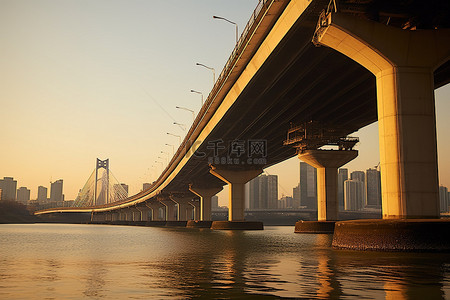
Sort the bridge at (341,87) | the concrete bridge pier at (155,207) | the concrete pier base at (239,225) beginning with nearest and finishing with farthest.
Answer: the bridge at (341,87) < the concrete pier base at (239,225) < the concrete bridge pier at (155,207)

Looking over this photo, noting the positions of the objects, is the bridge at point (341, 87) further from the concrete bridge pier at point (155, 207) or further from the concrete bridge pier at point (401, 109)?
→ the concrete bridge pier at point (155, 207)

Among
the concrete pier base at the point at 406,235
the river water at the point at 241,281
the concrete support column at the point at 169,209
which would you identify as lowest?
the river water at the point at 241,281

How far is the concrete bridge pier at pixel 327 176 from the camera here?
6053 centimetres

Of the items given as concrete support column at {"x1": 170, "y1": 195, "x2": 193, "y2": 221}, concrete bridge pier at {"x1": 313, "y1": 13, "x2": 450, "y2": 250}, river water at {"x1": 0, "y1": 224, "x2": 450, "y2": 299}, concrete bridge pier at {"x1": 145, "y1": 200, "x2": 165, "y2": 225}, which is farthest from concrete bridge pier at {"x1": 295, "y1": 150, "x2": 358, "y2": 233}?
concrete bridge pier at {"x1": 145, "y1": 200, "x2": 165, "y2": 225}

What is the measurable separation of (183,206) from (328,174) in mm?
97578

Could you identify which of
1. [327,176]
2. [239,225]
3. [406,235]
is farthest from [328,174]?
[406,235]

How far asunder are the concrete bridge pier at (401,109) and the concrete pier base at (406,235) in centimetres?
13

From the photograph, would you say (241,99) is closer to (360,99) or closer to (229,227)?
(360,99)

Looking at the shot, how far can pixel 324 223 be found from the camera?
59.1 meters

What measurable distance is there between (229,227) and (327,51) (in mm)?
53300

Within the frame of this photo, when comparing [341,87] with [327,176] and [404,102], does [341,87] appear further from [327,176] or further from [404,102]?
[327,176]

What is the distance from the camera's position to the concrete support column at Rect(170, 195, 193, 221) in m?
144

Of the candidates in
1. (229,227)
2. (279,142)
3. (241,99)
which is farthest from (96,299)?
(229,227)

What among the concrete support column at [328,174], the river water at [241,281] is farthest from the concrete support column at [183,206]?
the river water at [241,281]
